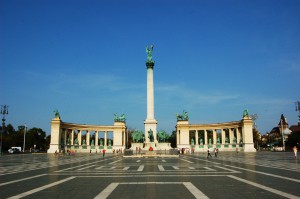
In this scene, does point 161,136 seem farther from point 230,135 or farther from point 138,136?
point 230,135

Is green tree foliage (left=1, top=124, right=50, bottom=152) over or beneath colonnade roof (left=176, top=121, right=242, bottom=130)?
beneath

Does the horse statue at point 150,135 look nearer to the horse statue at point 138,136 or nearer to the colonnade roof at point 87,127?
the horse statue at point 138,136

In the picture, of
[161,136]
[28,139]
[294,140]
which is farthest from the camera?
[28,139]

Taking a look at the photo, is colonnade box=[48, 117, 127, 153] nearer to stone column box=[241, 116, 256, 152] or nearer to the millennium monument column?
the millennium monument column

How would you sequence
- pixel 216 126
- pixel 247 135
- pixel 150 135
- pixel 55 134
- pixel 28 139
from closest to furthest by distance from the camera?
pixel 150 135 < pixel 247 135 < pixel 55 134 < pixel 216 126 < pixel 28 139

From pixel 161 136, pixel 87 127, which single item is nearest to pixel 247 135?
pixel 161 136

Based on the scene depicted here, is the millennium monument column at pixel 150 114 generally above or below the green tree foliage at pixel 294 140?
above

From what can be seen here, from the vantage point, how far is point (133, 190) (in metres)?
11.3

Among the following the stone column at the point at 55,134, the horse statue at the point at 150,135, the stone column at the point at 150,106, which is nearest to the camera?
the horse statue at the point at 150,135

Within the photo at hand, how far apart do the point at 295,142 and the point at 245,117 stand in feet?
72.0

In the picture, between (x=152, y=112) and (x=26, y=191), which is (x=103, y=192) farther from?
(x=152, y=112)

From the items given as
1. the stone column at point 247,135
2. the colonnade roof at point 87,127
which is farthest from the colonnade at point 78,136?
the stone column at point 247,135

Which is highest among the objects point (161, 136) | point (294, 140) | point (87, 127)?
point (87, 127)

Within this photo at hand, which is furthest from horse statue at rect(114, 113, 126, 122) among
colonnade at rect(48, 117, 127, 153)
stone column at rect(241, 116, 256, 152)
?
stone column at rect(241, 116, 256, 152)
